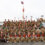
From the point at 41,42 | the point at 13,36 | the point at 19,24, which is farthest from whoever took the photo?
the point at 19,24

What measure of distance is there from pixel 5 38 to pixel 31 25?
1796mm

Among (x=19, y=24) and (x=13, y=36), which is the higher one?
(x=19, y=24)

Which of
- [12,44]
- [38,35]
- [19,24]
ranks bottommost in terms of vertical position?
[12,44]

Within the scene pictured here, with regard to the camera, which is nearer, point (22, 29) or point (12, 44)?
point (12, 44)

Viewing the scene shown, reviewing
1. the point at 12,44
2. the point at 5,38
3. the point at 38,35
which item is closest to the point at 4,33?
the point at 5,38

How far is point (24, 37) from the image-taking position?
5.43 metres

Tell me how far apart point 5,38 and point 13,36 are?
1.27 ft

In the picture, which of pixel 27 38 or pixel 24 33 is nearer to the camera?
pixel 27 38

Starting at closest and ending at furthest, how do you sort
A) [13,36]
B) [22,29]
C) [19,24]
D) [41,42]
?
[41,42], [13,36], [22,29], [19,24]

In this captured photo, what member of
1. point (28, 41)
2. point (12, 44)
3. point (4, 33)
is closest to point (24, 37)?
point (28, 41)

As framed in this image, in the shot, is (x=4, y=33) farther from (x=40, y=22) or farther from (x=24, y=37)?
(x=40, y=22)

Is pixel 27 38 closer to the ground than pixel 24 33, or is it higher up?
closer to the ground

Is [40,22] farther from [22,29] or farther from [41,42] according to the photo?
[41,42]

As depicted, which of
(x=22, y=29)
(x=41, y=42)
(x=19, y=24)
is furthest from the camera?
(x=19, y=24)
